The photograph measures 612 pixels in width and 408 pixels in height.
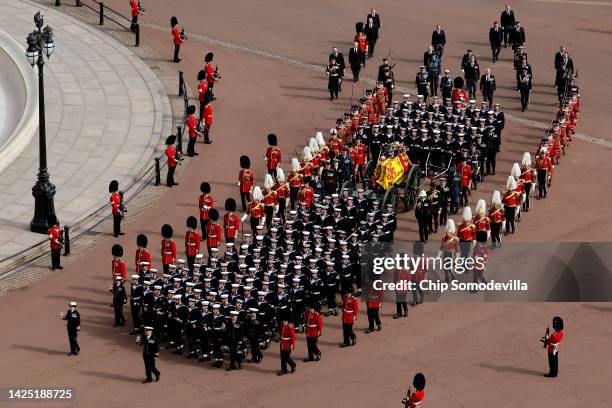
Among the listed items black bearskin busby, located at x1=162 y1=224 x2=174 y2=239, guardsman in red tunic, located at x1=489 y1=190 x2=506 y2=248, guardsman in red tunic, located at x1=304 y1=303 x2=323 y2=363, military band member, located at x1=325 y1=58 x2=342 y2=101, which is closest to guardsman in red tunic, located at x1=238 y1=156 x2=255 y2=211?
black bearskin busby, located at x1=162 y1=224 x2=174 y2=239

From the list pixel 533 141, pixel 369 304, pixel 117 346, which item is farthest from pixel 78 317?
pixel 533 141

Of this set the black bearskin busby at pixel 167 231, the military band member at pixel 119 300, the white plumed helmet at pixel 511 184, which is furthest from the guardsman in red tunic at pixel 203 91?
the military band member at pixel 119 300

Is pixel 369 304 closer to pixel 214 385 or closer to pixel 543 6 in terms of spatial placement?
pixel 214 385

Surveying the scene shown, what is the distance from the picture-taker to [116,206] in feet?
158

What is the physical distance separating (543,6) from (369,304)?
3276 cm

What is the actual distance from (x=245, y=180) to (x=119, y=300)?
327 inches

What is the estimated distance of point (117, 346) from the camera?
42.2 meters

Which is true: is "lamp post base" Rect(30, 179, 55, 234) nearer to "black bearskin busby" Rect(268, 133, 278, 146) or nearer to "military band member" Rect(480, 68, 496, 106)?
"black bearskin busby" Rect(268, 133, 278, 146)

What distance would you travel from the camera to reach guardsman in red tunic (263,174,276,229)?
161ft

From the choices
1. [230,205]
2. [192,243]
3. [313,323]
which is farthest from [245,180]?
[313,323]

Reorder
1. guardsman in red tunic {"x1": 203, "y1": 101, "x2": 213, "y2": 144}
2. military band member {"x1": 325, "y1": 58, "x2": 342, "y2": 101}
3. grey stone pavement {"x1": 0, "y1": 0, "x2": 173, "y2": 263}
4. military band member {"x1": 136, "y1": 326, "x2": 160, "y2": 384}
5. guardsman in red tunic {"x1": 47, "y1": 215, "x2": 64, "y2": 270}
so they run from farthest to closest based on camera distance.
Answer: military band member {"x1": 325, "y1": 58, "x2": 342, "y2": 101} → guardsman in red tunic {"x1": 203, "y1": 101, "x2": 213, "y2": 144} → grey stone pavement {"x1": 0, "y1": 0, "x2": 173, "y2": 263} → guardsman in red tunic {"x1": 47, "y1": 215, "x2": 64, "y2": 270} → military band member {"x1": 136, "y1": 326, "x2": 160, "y2": 384}

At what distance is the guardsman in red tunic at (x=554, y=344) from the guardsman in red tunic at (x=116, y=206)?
13511 mm

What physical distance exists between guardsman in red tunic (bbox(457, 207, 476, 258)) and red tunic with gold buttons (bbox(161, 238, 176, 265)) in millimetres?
7515

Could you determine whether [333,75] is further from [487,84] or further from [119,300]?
[119,300]
